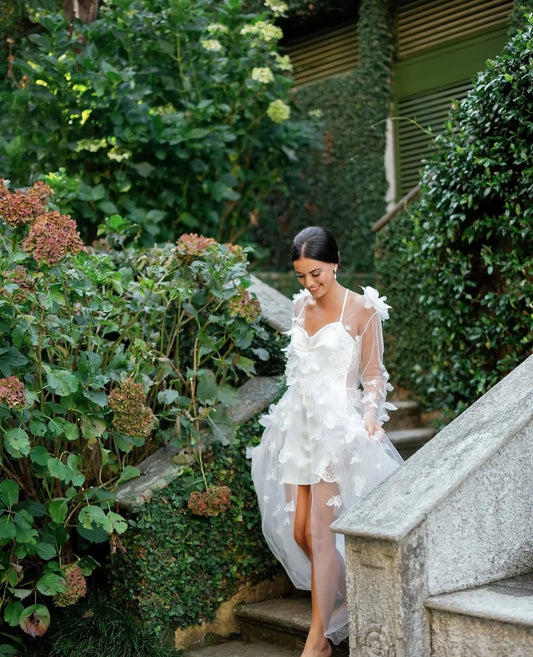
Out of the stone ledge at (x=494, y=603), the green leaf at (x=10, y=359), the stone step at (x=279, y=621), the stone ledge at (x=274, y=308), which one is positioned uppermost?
the stone ledge at (x=274, y=308)

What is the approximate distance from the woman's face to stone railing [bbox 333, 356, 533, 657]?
0.79m

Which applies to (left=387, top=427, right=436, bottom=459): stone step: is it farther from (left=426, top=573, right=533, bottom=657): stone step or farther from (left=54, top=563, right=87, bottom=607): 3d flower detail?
(left=426, top=573, right=533, bottom=657): stone step

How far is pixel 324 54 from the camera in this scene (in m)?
9.28

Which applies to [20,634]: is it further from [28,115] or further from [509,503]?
[28,115]

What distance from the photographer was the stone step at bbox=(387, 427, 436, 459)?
5.25m

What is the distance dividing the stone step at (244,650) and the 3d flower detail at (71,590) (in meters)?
0.60

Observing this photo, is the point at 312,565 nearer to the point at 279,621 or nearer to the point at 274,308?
the point at 279,621

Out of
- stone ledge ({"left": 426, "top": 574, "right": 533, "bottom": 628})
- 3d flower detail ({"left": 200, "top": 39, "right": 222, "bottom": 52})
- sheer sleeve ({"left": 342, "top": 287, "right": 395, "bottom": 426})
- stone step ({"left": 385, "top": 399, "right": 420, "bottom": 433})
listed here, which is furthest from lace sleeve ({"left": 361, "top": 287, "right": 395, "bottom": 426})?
3d flower detail ({"left": 200, "top": 39, "right": 222, "bottom": 52})

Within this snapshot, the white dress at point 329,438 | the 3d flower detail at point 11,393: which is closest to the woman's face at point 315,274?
the white dress at point 329,438

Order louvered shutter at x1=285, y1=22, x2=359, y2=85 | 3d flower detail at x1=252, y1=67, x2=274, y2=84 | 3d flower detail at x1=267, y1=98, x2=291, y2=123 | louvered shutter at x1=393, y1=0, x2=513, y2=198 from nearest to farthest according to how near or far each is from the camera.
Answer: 3d flower detail at x1=252, y1=67, x2=274, y2=84, 3d flower detail at x1=267, y1=98, x2=291, y2=123, louvered shutter at x1=393, y1=0, x2=513, y2=198, louvered shutter at x1=285, y1=22, x2=359, y2=85

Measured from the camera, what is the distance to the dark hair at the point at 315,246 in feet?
11.6

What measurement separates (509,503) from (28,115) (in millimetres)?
4637

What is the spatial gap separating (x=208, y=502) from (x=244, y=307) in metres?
0.96

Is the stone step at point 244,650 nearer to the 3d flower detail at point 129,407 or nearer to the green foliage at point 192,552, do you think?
the green foliage at point 192,552
